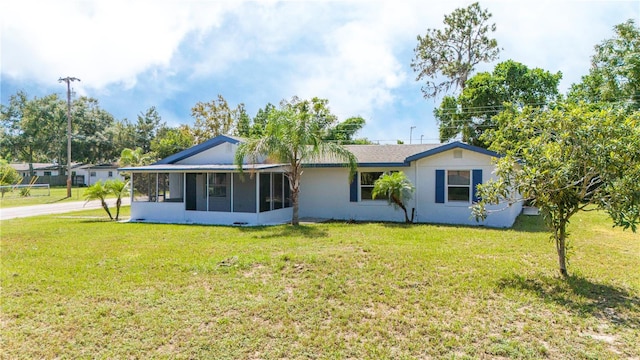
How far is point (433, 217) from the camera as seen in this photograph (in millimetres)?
14703

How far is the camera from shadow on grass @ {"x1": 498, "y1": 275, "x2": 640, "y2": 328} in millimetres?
5246

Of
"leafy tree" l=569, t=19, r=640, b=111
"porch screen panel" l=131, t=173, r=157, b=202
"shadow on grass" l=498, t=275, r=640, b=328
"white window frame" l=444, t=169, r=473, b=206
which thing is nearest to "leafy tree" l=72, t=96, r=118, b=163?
"porch screen panel" l=131, t=173, r=157, b=202

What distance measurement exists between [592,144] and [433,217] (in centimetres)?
887

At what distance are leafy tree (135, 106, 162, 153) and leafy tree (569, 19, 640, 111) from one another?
53350 mm

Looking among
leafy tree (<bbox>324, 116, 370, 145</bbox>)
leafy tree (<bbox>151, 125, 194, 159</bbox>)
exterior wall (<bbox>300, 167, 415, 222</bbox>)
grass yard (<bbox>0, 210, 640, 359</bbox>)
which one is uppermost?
leafy tree (<bbox>324, 116, 370, 145</bbox>)

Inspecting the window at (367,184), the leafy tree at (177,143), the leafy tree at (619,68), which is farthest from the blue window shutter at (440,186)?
the leafy tree at (177,143)

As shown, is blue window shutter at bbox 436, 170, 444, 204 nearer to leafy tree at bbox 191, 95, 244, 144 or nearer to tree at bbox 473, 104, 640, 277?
tree at bbox 473, 104, 640, 277

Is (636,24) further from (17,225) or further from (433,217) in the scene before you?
(17,225)

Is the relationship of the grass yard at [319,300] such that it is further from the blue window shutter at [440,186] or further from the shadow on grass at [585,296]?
the blue window shutter at [440,186]

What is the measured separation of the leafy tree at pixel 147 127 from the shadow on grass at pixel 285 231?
1970 inches

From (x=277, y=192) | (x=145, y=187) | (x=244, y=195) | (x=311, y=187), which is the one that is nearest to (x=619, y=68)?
(x=311, y=187)

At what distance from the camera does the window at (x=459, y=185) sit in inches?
556

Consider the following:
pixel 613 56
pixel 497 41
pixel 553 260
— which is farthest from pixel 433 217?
pixel 497 41

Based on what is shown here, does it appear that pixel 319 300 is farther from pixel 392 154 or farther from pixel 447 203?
pixel 392 154
